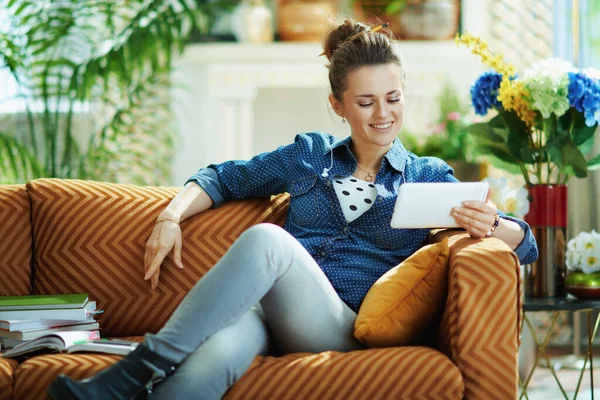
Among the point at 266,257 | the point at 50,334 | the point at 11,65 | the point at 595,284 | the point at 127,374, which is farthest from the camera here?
the point at 11,65

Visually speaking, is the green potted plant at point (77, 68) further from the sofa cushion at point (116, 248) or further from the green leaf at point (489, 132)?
the green leaf at point (489, 132)

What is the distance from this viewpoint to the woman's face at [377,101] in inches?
86.4

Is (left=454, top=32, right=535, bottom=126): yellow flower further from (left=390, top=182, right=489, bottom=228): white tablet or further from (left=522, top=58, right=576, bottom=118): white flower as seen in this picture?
(left=390, top=182, right=489, bottom=228): white tablet

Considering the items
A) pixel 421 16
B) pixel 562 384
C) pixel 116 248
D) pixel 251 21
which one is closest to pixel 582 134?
pixel 562 384

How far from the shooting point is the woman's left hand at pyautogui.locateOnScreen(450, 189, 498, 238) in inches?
79.2

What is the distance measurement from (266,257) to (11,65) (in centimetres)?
214

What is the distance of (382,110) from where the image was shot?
2180 millimetres

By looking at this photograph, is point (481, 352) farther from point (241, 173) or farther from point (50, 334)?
point (50, 334)

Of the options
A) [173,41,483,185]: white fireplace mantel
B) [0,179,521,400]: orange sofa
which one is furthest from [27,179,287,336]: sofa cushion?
[173,41,483,185]: white fireplace mantel

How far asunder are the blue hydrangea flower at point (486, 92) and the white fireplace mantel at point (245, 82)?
6.96 ft

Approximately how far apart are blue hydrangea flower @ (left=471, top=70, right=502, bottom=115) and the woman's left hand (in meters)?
0.70

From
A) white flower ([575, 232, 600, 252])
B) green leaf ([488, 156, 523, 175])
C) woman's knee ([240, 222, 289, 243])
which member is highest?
woman's knee ([240, 222, 289, 243])

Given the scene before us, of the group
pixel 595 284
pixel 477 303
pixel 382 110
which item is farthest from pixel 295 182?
pixel 595 284

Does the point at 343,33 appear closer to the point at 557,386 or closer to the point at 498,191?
the point at 498,191
